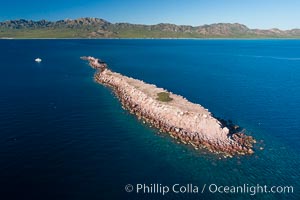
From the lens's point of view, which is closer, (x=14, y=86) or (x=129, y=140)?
(x=129, y=140)

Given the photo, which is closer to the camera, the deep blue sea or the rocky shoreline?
the deep blue sea

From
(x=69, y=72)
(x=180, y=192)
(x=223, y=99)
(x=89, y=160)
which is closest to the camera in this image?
(x=180, y=192)

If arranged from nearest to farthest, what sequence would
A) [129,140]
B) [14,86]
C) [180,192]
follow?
[180,192] < [129,140] < [14,86]

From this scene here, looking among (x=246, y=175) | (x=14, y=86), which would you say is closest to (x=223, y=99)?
(x=246, y=175)

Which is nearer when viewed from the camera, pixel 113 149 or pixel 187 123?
pixel 113 149

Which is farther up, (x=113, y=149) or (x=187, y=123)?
(x=187, y=123)

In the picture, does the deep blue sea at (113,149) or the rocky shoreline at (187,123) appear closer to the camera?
the deep blue sea at (113,149)

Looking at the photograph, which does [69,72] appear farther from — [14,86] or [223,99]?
[223,99]
